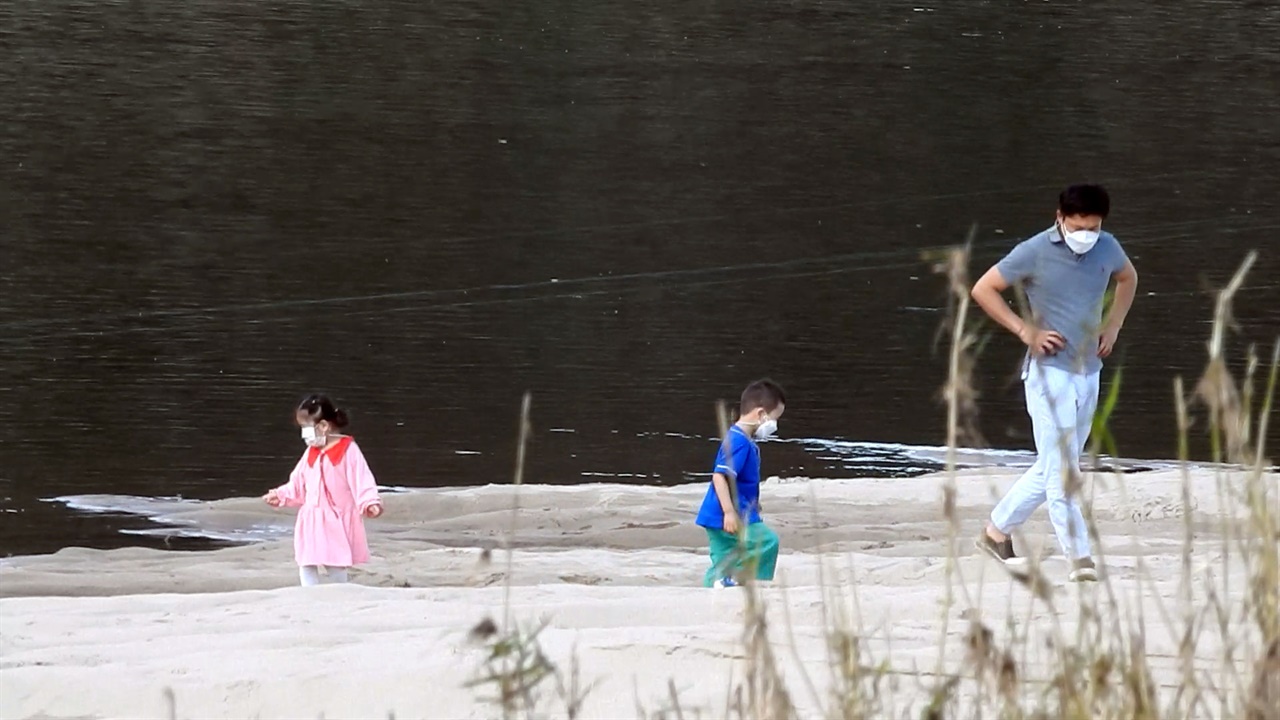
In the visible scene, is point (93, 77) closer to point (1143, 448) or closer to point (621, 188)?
point (621, 188)

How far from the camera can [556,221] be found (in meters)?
21.5

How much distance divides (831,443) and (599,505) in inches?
95.6

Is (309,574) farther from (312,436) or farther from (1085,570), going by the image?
(1085,570)

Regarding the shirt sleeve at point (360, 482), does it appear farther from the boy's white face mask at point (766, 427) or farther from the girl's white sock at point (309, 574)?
the boy's white face mask at point (766, 427)

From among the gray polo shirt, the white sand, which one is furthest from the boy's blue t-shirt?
the gray polo shirt

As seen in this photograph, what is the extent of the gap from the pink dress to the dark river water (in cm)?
174

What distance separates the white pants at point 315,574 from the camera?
346 inches

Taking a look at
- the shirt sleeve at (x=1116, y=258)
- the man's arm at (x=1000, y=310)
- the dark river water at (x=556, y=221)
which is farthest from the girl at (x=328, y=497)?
the shirt sleeve at (x=1116, y=258)

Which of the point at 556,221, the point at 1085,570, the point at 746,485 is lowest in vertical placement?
the point at 1085,570

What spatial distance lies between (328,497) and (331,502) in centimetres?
3

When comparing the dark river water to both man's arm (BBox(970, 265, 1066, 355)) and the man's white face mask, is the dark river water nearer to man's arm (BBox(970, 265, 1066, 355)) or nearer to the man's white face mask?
man's arm (BBox(970, 265, 1066, 355))

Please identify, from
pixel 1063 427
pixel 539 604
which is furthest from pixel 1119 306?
pixel 539 604

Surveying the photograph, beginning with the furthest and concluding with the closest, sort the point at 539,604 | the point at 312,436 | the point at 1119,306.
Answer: the point at 312,436
the point at 1119,306
the point at 539,604

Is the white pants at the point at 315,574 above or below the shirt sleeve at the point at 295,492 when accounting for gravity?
below
